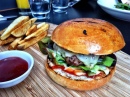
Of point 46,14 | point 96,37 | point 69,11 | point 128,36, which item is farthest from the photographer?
point 69,11

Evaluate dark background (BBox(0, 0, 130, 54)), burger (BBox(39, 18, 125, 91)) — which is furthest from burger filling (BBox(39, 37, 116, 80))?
dark background (BBox(0, 0, 130, 54))

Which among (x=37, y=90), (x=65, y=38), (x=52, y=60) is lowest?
(x=37, y=90)

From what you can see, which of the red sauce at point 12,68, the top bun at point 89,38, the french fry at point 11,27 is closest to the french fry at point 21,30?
the french fry at point 11,27

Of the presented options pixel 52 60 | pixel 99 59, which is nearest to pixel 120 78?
pixel 99 59

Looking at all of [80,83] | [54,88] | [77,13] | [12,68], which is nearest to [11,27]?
[12,68]

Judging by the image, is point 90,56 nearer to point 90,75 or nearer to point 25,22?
point 90,75

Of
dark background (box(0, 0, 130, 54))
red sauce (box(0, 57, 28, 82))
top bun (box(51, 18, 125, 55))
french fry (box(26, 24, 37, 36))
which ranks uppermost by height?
top bun (box(51, 18, 125, 55))

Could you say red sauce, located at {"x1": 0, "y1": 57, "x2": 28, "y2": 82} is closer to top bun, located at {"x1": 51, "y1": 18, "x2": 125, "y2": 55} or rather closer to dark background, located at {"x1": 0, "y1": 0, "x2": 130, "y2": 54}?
top bun, located at {"x1": 51, "y1": 18, "x2": 125, "y2": 55}

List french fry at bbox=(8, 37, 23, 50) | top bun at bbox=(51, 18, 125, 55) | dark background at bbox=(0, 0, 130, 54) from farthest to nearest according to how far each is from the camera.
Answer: dark background at bbox=(0, 0, 130, 54) < french fry at bbox=(8, 37, 23, 50) < top bun at bbox=(51, 18, 125, 55)

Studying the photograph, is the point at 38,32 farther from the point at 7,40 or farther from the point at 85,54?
the point at 85,54
